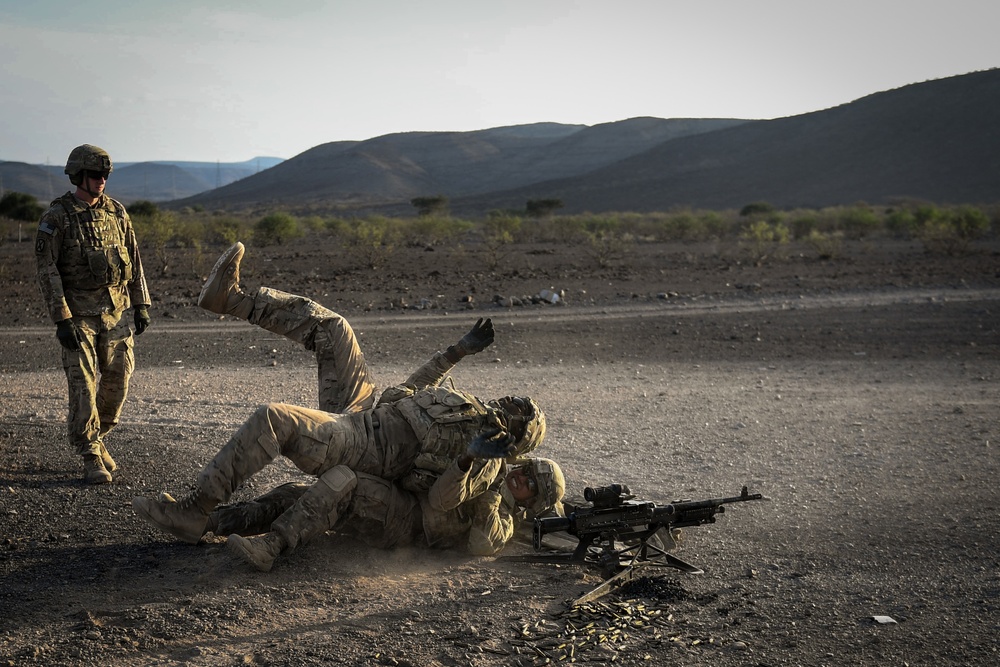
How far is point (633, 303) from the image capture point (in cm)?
1772

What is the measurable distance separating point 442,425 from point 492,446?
64 centimetres

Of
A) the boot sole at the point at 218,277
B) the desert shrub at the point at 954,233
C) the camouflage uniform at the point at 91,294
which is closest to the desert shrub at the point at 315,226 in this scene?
the desert shrub at the point at 954,233

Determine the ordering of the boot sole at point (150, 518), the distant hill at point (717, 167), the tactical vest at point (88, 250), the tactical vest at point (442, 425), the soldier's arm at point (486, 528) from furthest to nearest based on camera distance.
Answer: the distant hill at point (717, 167) → the tactical vest at point (88, 250) → the soldier's arm at point (486, 528) → the tactical vest at point (442, 425) → the boot sole at point (150, 518)

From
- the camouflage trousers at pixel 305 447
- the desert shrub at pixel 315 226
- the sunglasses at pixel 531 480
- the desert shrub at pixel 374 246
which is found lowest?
the sunglasses at pixel 531 480

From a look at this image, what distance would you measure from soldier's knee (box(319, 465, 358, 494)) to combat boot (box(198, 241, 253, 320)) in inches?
56.8

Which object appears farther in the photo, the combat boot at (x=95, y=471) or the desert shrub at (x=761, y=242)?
the desert shrub at (x=761, y=242)

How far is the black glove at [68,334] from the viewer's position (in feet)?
20.9

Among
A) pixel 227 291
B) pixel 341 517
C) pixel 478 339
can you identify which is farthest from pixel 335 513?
pixel 227 291

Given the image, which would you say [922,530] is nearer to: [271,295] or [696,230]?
[271,295]

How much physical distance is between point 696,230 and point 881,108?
63.9 m

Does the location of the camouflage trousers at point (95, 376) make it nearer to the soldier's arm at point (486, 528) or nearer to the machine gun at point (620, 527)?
the soldier's arm at point (486, 528)

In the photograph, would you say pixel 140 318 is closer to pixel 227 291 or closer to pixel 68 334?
pixel 68 334

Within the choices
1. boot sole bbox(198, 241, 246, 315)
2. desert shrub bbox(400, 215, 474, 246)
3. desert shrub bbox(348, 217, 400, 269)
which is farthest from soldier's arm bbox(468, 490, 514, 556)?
desert shrub bbox(400, 215, 474, 246)

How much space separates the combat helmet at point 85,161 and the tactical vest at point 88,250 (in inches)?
8.2
